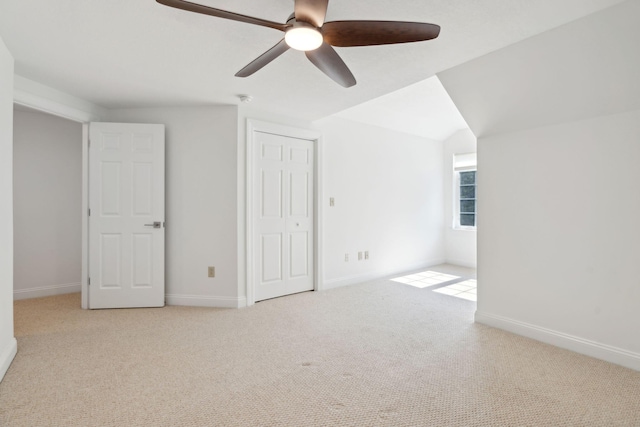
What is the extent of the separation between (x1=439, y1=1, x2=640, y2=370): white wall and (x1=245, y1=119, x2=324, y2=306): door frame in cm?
188

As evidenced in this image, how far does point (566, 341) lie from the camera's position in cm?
263

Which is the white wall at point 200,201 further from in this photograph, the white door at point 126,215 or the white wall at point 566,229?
the white wall at point 566,229

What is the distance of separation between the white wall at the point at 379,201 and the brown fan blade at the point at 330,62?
7.75ft

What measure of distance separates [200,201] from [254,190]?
2.06 ft

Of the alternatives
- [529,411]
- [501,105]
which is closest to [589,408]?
[529,411]

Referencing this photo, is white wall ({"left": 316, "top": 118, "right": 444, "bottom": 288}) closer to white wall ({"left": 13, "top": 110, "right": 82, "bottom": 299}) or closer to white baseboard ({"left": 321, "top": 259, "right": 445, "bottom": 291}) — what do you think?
white baseboard ({"left": 321, "top": 259, "right": 445, "bottom": 291})

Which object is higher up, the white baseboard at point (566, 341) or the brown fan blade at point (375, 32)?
the brown fan blade at point (375, 32)

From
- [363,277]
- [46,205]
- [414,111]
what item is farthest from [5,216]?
[414,111]

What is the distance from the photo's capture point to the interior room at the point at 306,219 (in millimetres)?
1921

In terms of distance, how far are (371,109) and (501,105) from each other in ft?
6.90

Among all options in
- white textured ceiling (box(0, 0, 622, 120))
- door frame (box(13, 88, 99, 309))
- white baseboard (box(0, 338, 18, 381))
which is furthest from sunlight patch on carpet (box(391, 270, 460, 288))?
white baseboard (box(0, 338, 18, 381))

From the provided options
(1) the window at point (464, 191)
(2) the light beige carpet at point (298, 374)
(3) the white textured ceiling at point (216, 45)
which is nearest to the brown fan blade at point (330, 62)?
(3) the white textured ceiling at point (216, 45)

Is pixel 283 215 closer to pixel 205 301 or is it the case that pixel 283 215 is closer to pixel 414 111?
pixel 205 301

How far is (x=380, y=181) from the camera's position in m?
5.20
